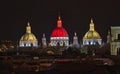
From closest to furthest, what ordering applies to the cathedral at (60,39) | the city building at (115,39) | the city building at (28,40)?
the city building at (115,39)
the cathedral at (60,39)
the city building at (28,40)

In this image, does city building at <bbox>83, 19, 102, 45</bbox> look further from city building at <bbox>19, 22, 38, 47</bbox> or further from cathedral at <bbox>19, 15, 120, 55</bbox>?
city building at <bbox>19, 22, 38, 47</bbox>

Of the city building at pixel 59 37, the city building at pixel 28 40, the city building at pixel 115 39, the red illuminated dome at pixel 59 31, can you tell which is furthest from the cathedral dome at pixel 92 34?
the city building at pixel 115 39

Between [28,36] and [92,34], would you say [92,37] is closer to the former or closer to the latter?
[92,34]

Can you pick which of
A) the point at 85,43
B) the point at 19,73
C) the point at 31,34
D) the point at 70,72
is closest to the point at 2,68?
the point at 19,73

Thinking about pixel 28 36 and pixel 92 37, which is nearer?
A: pixel 92 37

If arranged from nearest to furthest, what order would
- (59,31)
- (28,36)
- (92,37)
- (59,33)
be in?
1. (92,37)
2. (28,36)
3. (59,33)
4. (59,31)

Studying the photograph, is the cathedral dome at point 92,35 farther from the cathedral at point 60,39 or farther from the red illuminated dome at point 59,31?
the red illuminated dome at point 59,31

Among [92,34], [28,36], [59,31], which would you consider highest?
[59,31]

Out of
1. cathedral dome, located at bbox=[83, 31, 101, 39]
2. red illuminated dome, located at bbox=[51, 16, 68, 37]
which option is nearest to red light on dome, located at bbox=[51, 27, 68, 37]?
red illuminated dome, located at bbox=[51, 16, 68, 37]

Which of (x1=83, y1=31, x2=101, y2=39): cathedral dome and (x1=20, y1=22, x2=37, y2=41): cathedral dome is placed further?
(x1=20, y1=22, x2=37, y2=41): cathedral dome

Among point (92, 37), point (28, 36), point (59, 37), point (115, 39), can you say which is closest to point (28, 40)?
point (28, 36)

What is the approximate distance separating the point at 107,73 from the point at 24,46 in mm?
104510

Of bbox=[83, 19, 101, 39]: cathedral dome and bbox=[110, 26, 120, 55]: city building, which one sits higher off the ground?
bbox=[83, 19, 101, 39]: cathedral dome

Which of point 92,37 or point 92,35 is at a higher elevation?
point 92,35
